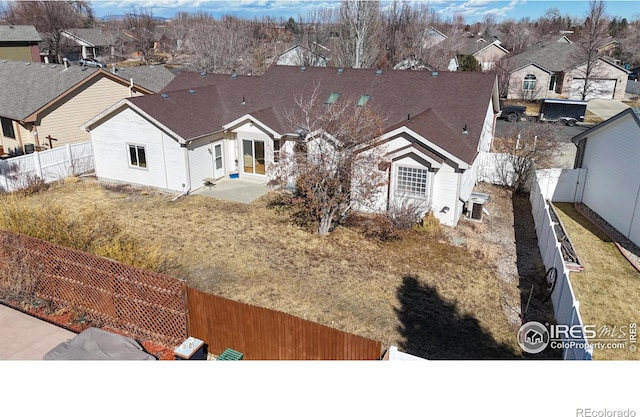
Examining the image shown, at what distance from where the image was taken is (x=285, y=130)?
20469 mm

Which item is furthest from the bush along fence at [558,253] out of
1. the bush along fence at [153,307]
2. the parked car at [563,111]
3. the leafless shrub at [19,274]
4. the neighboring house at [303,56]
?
the neighboring house at [303,56]

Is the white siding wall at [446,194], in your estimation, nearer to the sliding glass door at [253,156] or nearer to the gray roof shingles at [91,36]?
the sliding glass door at [253,156]

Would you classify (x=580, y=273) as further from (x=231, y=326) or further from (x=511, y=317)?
(x=231, y=326)

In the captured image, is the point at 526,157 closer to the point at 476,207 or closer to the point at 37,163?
the point at 476,207

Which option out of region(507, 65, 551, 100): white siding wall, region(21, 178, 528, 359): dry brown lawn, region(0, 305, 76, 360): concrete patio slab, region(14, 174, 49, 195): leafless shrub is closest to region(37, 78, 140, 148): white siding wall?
region(14, 174, 49, 195): leafless shrub

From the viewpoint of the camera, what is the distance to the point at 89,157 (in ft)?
76.4

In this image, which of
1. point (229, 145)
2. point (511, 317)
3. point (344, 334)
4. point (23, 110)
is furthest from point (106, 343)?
point (23, 110)

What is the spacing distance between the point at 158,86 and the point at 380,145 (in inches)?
843

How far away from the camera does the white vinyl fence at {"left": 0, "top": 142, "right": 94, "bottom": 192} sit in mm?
19562

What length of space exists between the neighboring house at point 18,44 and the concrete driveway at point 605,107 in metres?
55.6

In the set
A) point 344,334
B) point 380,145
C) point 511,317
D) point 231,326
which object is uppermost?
point 380,145

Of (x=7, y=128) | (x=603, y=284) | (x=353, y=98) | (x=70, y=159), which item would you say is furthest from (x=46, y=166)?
(x=603, y=284)

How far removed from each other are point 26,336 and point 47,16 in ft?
248

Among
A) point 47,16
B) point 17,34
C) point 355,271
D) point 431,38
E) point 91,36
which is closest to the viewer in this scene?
point 355,271
